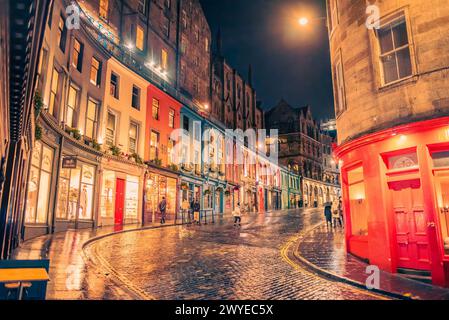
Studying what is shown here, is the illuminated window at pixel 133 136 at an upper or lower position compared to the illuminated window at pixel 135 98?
lower

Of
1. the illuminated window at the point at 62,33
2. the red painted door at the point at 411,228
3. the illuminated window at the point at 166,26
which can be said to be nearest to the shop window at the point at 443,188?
the red painted door at the point at 411,228

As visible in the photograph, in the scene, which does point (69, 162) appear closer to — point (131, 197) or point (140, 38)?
point (131, 197)

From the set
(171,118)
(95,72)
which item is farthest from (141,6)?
(95,72)

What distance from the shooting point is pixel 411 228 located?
8.29 meters

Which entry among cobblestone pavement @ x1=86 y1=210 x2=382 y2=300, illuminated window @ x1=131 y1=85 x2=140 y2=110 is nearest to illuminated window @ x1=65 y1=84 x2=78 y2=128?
illuminated window @ x1=131 y1=85 x2=140 y2=110

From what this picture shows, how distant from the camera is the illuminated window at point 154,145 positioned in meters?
24.7

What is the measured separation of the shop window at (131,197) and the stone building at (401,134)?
15.5 meters

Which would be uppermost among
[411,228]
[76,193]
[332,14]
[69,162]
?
[332,14]

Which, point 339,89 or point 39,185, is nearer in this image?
point 339,89

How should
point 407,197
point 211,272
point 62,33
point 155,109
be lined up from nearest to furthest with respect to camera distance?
point 211,272 < point 407,197 < point 62,33 < point 155,109

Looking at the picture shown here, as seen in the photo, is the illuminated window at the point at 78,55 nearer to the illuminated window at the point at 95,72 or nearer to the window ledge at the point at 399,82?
the illuminated window at the point at 95,72

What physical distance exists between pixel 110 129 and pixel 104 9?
10.4m

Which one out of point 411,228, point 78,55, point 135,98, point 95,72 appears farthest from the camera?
point 135,98

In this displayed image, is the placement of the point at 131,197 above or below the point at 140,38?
below
